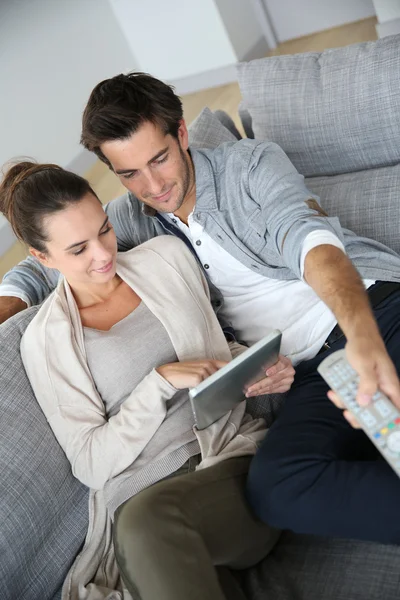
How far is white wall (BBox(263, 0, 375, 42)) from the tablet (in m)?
4.07

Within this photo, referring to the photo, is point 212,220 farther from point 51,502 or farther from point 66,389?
point 51,502

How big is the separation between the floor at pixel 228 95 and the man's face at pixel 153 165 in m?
2.40

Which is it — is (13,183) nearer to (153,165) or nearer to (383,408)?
(153,165)

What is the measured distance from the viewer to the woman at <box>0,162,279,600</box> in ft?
3.92

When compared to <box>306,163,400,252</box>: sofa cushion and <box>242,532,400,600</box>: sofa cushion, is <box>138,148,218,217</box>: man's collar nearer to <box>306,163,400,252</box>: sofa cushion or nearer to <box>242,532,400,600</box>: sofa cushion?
<box>306,163,400,252</box>: sofa cushion

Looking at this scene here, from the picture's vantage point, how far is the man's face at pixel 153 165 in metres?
1.50

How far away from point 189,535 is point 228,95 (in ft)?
12.9

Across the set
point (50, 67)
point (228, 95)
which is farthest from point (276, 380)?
point (50, 67)

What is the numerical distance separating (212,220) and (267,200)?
17 centimetres

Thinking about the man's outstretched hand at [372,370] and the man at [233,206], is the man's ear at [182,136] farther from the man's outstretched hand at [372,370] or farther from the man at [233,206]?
the man's outstretched hand at [372,370]

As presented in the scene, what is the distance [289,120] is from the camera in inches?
70.6

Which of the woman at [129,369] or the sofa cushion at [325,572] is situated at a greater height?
the woman at [129,369]

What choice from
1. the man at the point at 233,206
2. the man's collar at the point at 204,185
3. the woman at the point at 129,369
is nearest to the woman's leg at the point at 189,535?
the woman at the point at 129,369

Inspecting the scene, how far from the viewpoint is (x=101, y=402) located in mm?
1385
